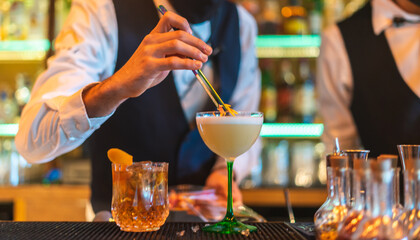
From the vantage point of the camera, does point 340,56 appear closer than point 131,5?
No

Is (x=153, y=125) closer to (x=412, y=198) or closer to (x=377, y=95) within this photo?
(x=377, y=95)

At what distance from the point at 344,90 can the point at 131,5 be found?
3.31ft

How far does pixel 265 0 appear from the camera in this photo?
304cm

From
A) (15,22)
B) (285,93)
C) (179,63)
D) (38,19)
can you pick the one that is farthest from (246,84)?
(15,22)

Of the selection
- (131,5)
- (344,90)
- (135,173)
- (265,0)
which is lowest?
(135,173)

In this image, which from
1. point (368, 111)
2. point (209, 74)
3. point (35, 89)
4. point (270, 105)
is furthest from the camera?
point (270, 105)

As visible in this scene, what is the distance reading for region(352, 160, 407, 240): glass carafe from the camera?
25.9 inches

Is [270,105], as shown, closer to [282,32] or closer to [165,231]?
[282,32]

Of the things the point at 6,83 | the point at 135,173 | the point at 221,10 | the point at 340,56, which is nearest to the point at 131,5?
the point at 221,10

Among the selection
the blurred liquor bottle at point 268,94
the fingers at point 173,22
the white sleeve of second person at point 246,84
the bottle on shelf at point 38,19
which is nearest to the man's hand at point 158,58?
the fingers at point 173,22

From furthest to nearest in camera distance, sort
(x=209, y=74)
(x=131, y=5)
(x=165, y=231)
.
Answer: (x=209, y=74)
(x=131, y=5)
(x=165, y=231)

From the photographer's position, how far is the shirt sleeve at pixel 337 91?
2.05 metres

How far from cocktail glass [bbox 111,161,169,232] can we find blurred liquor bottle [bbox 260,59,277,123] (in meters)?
2.04

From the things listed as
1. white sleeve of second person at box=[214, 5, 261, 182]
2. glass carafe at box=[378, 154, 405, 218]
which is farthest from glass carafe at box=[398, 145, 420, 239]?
white sleeve of second person at box=[214, 5, 261, 182]
